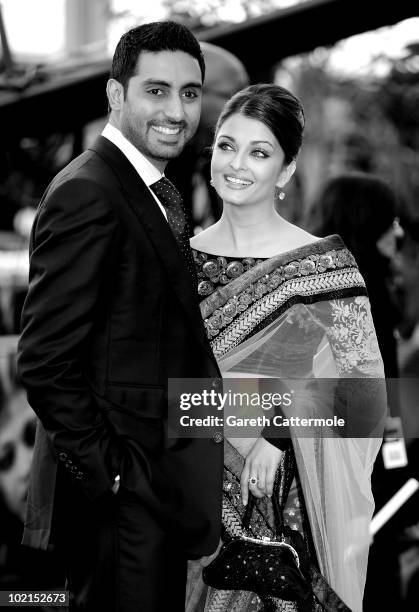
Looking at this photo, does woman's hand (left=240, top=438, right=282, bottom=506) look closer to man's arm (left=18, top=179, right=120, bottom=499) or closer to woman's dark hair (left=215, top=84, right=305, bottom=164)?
Answer: man's arm (left=18, top=179, right=120, bottom=499)

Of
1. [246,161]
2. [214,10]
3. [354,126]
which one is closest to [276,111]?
[246,161]

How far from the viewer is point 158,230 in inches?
72.1

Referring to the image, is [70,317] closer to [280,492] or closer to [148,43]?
[148,43]

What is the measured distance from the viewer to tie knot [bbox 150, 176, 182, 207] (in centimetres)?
194

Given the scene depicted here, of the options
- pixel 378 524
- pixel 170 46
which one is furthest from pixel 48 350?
pixel 378 524

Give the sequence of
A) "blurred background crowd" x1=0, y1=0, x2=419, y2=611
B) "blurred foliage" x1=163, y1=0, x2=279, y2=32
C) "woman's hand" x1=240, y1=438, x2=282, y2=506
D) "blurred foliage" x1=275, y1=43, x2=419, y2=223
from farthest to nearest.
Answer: "blurred foliage" x1=275, y1=43, x2=419, y2=223
"blurred foliage" x1=163, y1=0, x2=279, y2=32
"blurred background crowd" x1=0, y1=0, x2=419, y2=611
"woman's hand" x1=240, y1=438, x2=282, y2=506

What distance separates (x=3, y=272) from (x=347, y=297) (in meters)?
2.41

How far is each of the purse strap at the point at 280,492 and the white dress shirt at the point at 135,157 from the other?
67cm

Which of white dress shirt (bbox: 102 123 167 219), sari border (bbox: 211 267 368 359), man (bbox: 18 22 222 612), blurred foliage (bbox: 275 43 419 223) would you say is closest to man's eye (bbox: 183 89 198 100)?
man (bbox: 18 22 222 612)

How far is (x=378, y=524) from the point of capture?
297 cm

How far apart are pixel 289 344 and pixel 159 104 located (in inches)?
24.7

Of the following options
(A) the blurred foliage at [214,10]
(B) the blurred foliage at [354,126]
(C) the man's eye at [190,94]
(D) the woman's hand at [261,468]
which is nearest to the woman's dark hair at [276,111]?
(C) the man's eye at [190,94]

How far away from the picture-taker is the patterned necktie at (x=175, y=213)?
6.31 ft

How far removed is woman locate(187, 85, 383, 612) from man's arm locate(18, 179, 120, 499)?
0.43 meters
